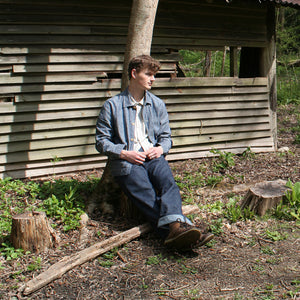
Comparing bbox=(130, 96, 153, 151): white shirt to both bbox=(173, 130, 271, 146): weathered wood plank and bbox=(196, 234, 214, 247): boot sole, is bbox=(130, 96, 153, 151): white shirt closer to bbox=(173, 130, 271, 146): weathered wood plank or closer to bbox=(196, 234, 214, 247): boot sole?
bbox=(196, 234, 214, 247): boot sole

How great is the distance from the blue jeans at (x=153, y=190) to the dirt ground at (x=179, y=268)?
13.1 inches

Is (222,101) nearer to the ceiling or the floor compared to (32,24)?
Answer: nearer to the floor

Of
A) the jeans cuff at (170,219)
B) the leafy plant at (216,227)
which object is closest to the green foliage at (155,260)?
the jeans cuff at (170,219)

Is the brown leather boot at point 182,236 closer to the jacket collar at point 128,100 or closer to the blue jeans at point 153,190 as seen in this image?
the blue jeans at point 153,190

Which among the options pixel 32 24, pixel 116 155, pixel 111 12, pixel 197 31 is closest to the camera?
pixel 116 155

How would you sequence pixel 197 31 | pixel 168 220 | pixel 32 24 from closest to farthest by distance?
1. pixel 168 220
2. pixel 32 24
3. pixel 197 31

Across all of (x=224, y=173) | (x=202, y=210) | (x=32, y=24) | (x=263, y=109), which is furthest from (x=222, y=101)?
(x=32, y=24)

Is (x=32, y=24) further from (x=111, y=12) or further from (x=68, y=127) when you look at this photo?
(x=68, y=127)

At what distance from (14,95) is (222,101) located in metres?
3.61

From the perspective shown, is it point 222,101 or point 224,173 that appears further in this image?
point 222,101

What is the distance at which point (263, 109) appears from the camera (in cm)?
740

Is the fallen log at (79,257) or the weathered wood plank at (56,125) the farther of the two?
the weathered wood plank at (56,125)

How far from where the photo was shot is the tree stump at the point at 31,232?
3590 mm

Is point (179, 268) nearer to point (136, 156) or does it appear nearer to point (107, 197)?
point (136, 156)
